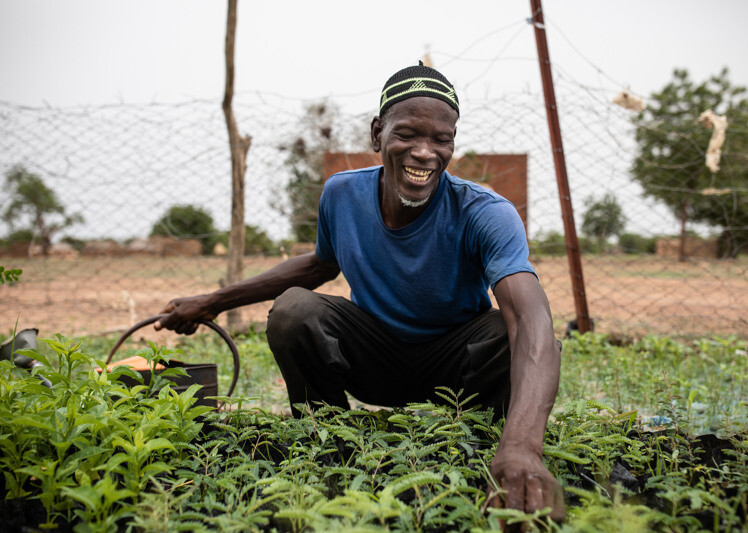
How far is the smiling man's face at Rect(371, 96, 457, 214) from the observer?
2242 millimetres

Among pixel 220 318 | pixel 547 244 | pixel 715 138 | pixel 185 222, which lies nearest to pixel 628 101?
pixel 715 138

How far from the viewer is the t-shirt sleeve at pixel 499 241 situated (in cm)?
189

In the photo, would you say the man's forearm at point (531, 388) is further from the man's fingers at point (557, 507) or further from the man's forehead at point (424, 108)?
the man's forehead at point (424, 108)

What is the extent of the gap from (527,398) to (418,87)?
1.29 m

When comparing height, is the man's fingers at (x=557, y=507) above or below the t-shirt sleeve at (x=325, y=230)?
below

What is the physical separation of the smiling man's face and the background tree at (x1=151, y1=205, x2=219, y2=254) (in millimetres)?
3336

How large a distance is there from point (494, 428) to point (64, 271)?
21.8 ft

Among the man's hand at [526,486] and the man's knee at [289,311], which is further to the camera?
the man's knee at [289,311]

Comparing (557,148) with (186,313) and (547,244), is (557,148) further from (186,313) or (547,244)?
(186,313)

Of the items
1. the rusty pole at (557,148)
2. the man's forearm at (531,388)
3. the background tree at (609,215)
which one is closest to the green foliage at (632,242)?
the background tree at (609,215)

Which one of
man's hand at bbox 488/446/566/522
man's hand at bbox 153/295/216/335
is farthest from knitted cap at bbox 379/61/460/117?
man's hand at bbox 488/446/566/522

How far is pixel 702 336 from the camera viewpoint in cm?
516

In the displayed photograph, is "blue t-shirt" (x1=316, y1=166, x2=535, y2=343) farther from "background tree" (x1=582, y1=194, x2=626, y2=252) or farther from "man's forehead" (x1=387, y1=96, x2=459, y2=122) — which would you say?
"background tree" (x1=582, y1=194, x2=626, y2=252)

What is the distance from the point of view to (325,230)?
2693 mm
